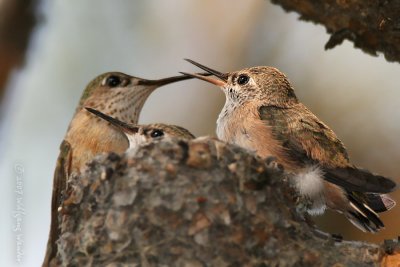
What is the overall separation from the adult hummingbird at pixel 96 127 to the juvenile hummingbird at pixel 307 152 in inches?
24.9

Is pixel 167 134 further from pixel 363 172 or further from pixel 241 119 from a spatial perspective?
pixel 363 172

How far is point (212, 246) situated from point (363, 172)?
1119mm

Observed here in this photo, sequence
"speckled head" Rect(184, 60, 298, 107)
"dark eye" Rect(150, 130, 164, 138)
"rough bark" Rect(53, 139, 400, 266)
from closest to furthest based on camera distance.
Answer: "rough bark" Rect(53, 139, 400, 266) < "dark eye" Rect(150, 130, 164, 138) < "speckled head" Rect(184, 60, 298, 107)

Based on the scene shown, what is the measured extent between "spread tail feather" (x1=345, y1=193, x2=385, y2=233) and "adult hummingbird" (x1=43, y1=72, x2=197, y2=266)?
5.70 ft

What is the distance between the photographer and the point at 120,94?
23.6 feet

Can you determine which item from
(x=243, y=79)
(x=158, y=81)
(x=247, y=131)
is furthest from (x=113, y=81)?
(x=247, y=131)

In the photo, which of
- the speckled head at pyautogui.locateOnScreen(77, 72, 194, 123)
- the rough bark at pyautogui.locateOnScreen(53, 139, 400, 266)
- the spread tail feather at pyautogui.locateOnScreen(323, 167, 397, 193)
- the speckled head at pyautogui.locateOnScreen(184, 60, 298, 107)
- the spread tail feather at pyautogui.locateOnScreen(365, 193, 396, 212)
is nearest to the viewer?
the rough bark at pyautogui.locateOnScreen(53, 139, 400, 266)

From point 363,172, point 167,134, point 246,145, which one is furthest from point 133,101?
point 363,172

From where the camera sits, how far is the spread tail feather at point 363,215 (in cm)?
588

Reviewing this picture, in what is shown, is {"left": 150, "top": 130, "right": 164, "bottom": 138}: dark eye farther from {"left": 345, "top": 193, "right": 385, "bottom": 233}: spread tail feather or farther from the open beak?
{"left": 345, "top": 193, "right": 385, "bottom": 233}: spread tail feather

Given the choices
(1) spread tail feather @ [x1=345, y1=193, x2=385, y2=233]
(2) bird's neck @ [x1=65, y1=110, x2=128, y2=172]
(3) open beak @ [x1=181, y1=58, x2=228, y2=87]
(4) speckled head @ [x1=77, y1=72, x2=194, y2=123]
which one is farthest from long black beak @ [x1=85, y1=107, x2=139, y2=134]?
(1) spread tail feather @ [x1=345, y1=193, x2=385, y2=233]

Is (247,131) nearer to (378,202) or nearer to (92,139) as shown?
(378,202)

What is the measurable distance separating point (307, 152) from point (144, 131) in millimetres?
1184

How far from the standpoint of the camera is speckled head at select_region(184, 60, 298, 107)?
6826 mm
